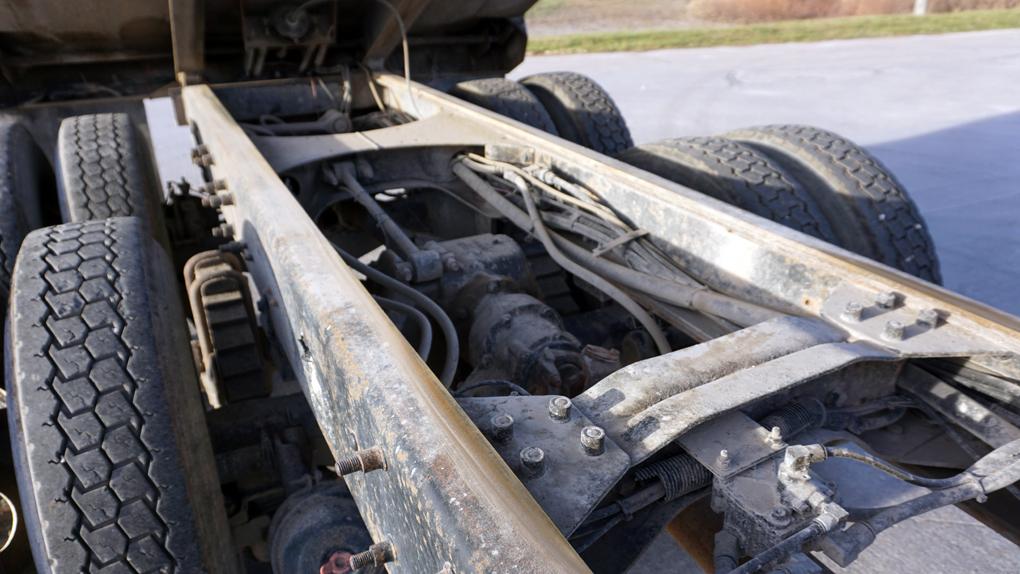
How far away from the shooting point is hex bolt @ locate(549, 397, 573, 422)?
1279mm

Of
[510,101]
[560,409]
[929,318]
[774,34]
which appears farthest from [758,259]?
[774,34]

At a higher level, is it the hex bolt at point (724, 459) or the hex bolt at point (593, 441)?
the hex bolt at point (593, 441)

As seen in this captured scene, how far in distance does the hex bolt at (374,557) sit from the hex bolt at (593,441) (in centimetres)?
38

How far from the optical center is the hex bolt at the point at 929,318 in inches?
59.5

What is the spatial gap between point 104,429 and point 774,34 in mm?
18141

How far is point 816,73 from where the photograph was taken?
11648 mm

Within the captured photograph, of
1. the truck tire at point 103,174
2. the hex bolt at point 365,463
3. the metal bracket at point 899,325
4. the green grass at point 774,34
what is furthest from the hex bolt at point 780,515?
the green grass at point 774,34

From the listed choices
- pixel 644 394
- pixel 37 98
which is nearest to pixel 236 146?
pixel 644 394

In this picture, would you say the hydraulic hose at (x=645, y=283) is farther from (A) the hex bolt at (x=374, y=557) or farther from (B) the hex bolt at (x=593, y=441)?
(A) the hex bolt at (x=374, y=557)

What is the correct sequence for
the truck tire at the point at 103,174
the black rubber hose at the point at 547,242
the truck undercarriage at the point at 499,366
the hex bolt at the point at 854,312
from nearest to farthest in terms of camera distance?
the truck undercarriage at the point at 499,366
the hex bolt at the point at 854,312
the black rubber hose at the point at 547,242
the truck tire at the point at 103,174

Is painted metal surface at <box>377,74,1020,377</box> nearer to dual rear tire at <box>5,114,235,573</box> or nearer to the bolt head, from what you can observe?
the bolt head

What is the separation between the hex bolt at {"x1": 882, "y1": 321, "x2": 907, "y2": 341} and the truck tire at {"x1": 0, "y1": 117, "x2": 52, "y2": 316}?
9.14 feet

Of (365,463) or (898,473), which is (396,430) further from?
(898,473)

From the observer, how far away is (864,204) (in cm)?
286
